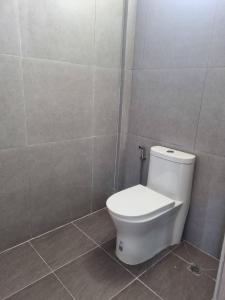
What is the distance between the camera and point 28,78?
149 centimetres

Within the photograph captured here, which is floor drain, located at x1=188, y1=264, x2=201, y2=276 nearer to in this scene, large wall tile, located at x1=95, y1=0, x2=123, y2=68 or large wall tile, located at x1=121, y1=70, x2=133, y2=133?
large wall tile, located at x1=121, y1=70, x2=133, y2=133

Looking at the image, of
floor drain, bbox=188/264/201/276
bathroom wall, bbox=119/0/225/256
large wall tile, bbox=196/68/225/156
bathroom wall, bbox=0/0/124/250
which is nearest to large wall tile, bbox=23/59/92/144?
bathroom wall, bbox=0/0/124/250

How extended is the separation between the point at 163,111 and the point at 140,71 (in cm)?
44

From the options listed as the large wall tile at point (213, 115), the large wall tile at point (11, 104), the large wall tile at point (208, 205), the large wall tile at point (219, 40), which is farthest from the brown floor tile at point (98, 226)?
the large wall tile at point (219, 40)

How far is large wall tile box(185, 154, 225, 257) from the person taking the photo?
5.15ft

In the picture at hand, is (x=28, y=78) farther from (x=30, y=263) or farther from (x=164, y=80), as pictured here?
(x=30, y=263)

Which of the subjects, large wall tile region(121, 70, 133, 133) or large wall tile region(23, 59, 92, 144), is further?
large wall tile region(121, 70, 133, 133)

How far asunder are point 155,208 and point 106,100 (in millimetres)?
1048

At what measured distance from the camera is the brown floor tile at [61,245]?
1.61 meters

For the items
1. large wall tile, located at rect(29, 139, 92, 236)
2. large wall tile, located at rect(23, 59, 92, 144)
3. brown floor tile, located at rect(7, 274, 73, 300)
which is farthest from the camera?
large wall tile, located at rect(29, 139, 92, 236)

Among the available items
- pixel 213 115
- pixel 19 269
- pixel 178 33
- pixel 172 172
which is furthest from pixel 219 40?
pixel 19 269

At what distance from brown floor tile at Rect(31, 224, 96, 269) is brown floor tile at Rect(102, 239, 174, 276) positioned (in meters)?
0.12

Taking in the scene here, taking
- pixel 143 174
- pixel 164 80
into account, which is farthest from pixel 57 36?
pixel 143 174

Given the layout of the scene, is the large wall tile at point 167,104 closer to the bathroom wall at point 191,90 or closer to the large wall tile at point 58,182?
the bathroom wall at point 191,90
